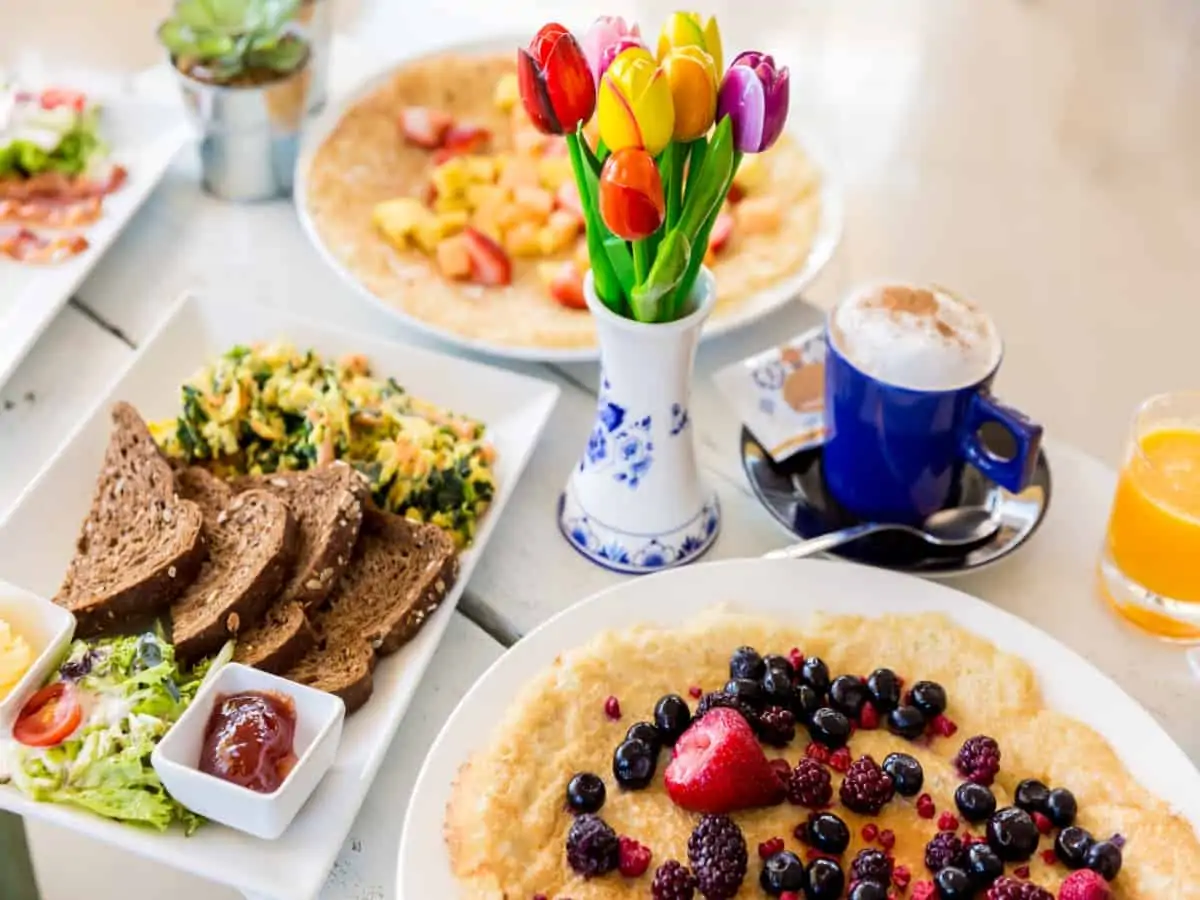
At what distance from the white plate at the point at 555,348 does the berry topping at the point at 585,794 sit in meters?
0.71

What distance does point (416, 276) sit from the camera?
206 cm

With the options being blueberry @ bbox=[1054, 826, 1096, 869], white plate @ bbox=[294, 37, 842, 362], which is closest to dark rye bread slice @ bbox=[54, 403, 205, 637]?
white plate @ bbox=[294, 37, 842, 362]

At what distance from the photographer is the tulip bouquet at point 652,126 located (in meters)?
1.24

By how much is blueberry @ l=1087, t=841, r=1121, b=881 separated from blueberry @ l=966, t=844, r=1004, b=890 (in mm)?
84

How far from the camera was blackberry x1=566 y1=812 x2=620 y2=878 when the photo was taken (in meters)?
1.24

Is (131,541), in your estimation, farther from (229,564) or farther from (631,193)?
(631,193)

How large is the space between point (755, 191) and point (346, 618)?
1091mm

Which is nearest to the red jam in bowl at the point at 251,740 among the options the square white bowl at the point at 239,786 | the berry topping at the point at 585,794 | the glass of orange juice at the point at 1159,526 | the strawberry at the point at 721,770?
the square white bowl at the point at 239,786

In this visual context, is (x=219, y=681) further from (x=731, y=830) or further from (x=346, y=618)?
(x=731, y=830)

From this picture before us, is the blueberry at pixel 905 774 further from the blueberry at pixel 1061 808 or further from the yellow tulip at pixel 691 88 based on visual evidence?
the yellow tulip at pixel 691 88

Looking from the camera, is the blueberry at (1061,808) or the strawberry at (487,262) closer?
the blueberry at (1061,808)

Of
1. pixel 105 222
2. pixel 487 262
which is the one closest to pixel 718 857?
pixel 487 262

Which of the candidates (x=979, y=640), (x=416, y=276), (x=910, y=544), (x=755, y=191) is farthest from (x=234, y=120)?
(x=979, y=640)

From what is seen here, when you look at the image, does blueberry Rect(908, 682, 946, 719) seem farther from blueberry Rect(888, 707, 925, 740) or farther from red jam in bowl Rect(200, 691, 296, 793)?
red jam in bowl Rect(200, 691, 296, 793)
